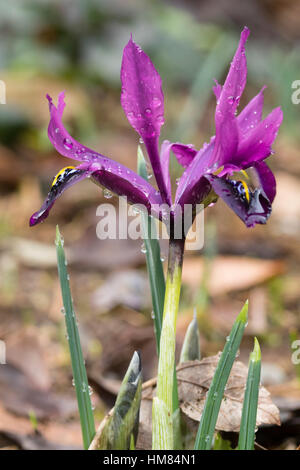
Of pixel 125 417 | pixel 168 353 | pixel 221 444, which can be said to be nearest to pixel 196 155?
pixel 168 353

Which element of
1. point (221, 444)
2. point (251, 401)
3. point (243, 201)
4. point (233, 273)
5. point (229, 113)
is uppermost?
point (229, 113)

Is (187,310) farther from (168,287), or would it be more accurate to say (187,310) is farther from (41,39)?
(41,39)

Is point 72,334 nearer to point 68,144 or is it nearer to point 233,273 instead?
point 68,144

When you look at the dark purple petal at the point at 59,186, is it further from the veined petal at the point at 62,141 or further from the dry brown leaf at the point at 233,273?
the dry brown leaf at the point at 233,273

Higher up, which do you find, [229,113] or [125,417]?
[229,113]

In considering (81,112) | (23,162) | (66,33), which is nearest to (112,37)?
(66,33)

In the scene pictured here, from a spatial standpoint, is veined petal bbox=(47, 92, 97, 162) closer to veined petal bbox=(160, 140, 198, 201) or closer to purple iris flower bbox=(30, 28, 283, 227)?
purple iris flower bbox=(30, 28, 283, 227)
